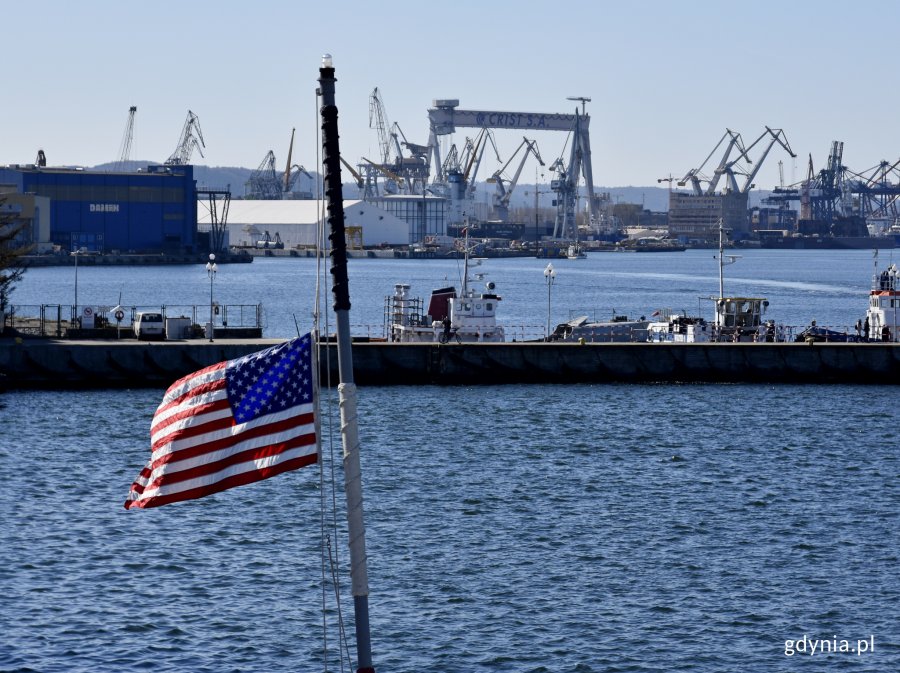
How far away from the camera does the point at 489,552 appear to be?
3316 cm

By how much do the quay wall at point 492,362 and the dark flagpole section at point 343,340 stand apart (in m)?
46.8

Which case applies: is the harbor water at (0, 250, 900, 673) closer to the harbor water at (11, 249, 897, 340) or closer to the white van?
the white van

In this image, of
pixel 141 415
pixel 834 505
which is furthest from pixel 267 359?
pixel 141 415

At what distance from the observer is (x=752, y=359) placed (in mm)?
65312

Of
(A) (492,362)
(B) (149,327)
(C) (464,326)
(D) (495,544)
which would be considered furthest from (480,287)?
(D) (495,544)

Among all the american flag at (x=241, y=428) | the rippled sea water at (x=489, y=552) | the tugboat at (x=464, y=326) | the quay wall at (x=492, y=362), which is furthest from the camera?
the tugboat at (x=464, y=326)

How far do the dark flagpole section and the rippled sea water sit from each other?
34.8ft

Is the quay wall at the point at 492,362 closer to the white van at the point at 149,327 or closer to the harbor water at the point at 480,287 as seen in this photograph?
the white van at the point at 149,327

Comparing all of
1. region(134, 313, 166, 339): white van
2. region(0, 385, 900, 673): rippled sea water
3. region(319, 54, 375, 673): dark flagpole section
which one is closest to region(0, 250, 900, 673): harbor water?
region(0, 385, 900, 673): rippled sea water

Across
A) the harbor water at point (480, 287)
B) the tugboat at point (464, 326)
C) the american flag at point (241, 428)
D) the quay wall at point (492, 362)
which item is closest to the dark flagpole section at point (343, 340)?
the american flag at point (241, 428)

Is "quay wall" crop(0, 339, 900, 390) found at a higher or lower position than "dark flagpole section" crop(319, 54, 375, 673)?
lower

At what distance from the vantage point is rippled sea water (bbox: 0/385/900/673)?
26.1m

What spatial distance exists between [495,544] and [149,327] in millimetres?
34442

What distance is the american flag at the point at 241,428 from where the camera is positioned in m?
14.7
